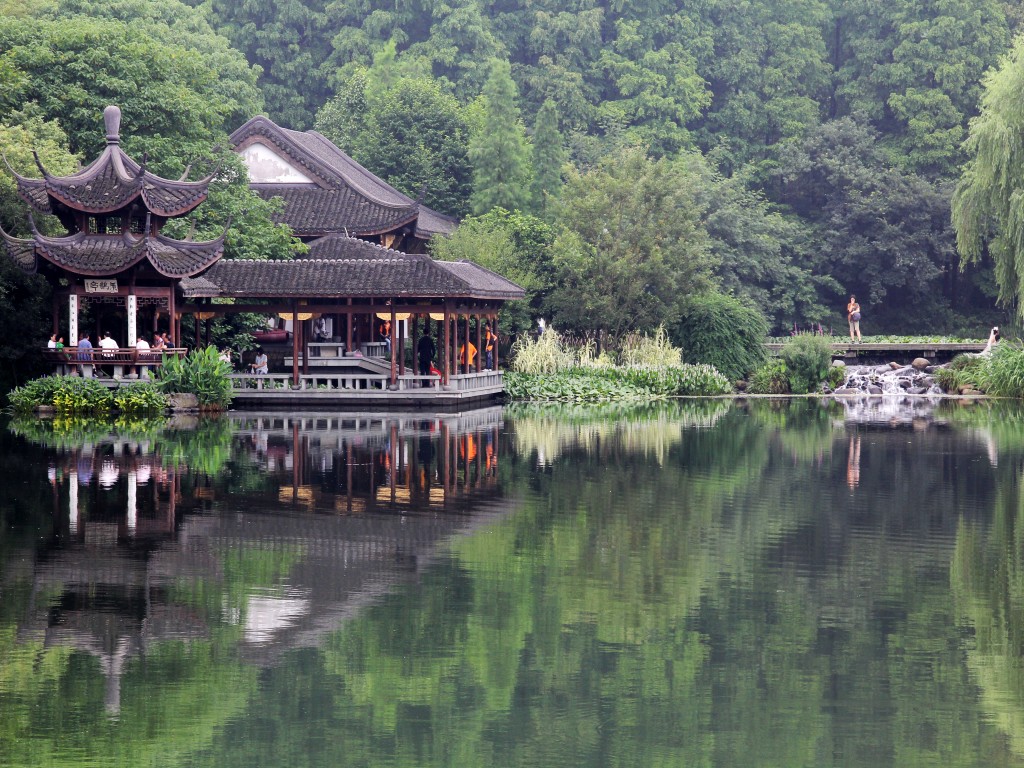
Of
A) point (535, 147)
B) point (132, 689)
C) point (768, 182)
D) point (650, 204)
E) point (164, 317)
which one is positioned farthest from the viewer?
point (768, 182)

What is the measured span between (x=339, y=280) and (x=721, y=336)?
1350cm

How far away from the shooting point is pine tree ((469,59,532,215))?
5047 cm

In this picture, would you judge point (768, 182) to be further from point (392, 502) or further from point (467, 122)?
point (392, 502)

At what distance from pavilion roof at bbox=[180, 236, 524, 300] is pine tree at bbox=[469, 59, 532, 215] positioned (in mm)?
14854

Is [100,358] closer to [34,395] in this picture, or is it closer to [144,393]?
[34,395]

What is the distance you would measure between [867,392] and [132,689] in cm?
3749

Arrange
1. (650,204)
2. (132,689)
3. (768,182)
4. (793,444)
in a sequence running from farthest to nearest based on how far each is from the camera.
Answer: (768,182) < (650,204) < (793,444) < (132,689)

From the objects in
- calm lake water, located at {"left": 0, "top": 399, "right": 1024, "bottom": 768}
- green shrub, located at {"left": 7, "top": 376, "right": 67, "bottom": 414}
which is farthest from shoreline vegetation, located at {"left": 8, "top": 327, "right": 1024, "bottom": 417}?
calm lake water, located at {"left": 0, "top": 399, "right": 1024, "bottom": 768}

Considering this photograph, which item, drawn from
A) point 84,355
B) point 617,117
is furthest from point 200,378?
point 617,117

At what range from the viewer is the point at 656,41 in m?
69.2

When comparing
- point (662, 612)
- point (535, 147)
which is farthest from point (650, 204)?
point (662, 612)

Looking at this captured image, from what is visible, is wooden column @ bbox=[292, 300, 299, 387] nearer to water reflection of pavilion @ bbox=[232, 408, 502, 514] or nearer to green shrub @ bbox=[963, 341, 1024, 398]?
water reflection of pavilion @ bbox=[232, 408, 502, 514]

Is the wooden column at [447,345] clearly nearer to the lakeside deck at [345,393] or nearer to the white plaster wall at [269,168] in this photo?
the lakeside deck at [345,393]

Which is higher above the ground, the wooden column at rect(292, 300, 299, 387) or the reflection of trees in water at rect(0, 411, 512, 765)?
the wooden column at rect(292, 300, 299, 387)
